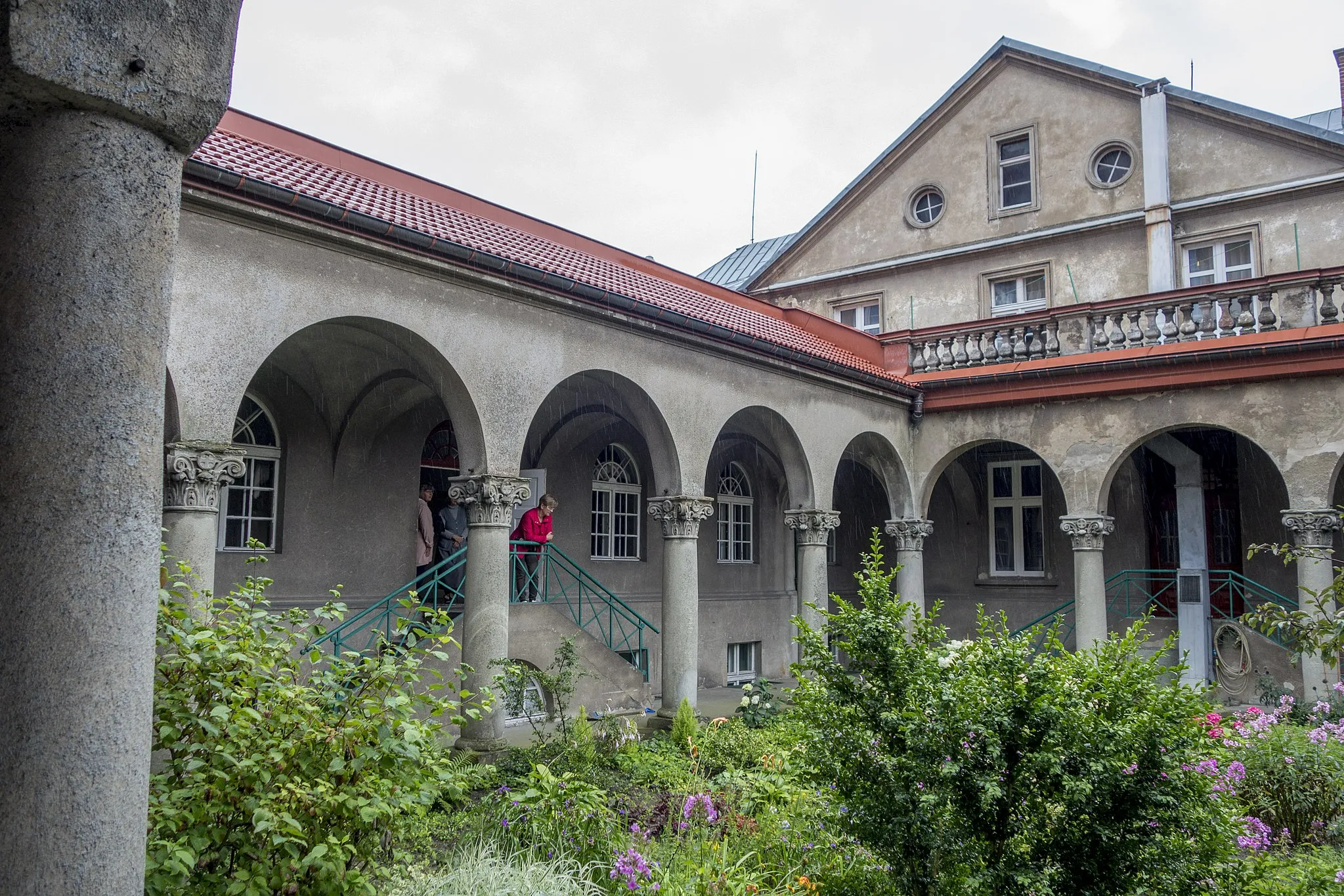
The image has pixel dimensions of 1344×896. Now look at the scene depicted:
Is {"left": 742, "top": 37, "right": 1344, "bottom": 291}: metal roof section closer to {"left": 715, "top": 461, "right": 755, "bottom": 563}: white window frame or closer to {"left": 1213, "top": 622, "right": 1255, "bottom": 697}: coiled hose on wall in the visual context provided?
{"left": 715, "top": 461, "right": 755, "bottom": 563}: white window frame

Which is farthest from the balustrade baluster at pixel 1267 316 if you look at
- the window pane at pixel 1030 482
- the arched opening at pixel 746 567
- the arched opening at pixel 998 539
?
the arched opening at pixel 746 567

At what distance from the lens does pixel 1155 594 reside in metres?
16.7

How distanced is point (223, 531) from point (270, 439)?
1.19 meters

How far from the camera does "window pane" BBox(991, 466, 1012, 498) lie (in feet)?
62.6

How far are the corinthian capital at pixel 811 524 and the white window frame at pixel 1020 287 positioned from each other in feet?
26.5

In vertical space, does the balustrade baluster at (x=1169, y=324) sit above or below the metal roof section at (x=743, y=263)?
below

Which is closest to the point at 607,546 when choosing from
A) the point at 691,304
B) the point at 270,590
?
the point at 691,304

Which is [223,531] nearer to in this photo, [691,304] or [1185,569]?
[691,304]

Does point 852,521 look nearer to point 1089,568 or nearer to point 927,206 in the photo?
point 1089,568

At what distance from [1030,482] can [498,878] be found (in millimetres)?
16174

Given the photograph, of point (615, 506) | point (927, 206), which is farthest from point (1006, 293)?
point (615, 506)

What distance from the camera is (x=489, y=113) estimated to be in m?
71.6

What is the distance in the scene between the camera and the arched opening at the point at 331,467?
11.6 m

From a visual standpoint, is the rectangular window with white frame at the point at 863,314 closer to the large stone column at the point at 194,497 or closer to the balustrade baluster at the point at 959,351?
the balustrade baluster at the point at 959,351
